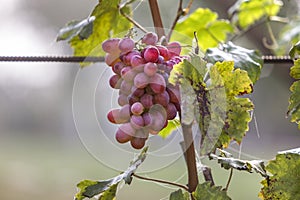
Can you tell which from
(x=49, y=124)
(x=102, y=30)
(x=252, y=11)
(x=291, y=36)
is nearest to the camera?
(x=102, y=30)

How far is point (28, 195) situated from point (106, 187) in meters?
2.84

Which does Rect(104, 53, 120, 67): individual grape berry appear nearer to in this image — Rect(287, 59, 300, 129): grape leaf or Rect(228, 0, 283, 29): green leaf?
Rect(287, 59, 300, 129): grape leaf

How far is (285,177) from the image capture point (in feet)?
1.37

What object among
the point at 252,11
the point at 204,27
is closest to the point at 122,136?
the point at 204,27

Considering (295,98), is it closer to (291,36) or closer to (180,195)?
(180,195)

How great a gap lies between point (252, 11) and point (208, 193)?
60 centimetres

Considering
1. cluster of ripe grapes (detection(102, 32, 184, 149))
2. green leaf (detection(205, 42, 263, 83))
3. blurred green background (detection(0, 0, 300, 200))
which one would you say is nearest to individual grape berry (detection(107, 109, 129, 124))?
cluster of ripe grapes (detection(102, 32, 184, 149))

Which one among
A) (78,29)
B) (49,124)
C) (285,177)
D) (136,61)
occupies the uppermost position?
(49,124)

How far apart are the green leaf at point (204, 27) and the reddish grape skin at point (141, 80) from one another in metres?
0.43

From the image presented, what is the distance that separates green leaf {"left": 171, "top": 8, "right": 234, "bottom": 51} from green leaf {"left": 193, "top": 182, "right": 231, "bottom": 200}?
0.42 meters

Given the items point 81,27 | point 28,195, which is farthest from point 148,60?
point 28,195

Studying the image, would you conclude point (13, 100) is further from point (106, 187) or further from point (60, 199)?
point (106, 187)

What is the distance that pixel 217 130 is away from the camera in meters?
0.41

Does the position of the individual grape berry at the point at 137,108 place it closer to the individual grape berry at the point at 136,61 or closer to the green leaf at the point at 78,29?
the individual grape berry at the point at 136,61
